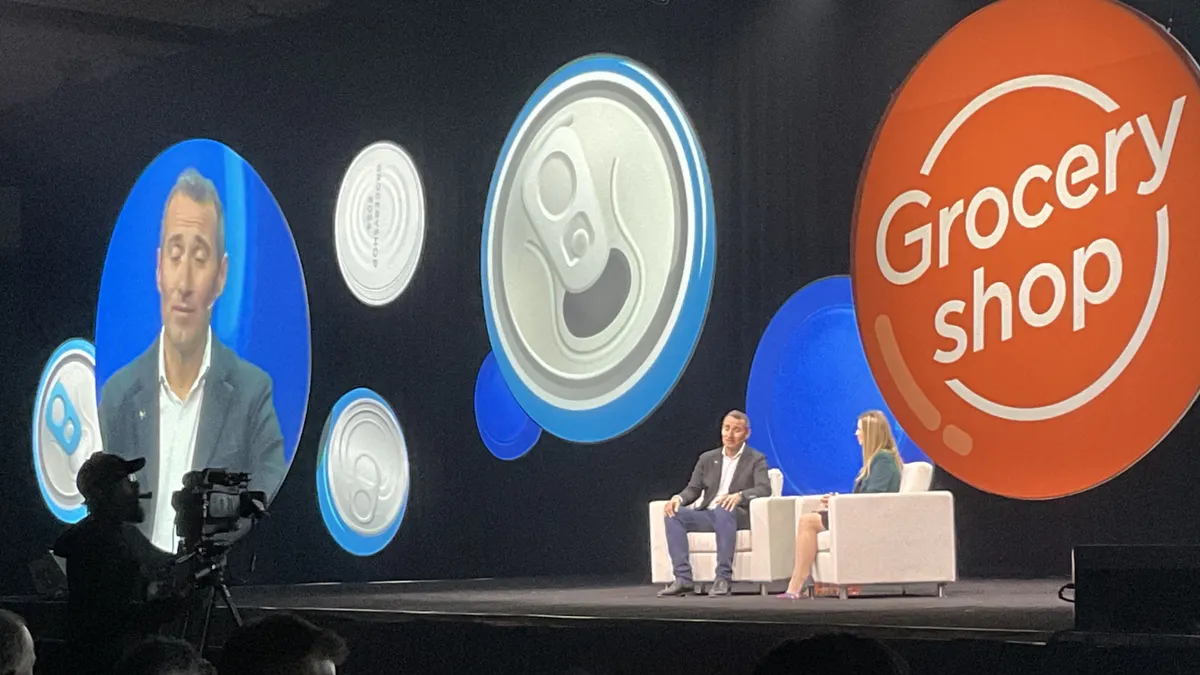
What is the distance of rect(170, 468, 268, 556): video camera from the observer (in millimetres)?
4312

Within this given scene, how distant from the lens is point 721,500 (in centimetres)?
565

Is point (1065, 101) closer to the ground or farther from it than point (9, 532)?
farther from it

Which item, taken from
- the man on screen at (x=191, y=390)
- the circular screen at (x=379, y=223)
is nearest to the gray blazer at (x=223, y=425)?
the man on screen at (x=191, y=390)

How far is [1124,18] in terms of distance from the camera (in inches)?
193

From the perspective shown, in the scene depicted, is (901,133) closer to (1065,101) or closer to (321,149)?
(1065,101)

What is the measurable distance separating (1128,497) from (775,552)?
133 centimetres

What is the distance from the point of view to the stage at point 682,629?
297cm

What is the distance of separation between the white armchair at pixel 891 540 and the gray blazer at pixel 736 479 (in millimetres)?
422

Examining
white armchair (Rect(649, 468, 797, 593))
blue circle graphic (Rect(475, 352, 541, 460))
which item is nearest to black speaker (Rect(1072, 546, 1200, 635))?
white armchair (Rect(649, 468, 797, 593))

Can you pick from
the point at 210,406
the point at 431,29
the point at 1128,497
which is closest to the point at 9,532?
the point at 210,406

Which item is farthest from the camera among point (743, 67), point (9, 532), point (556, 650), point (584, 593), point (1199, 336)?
point (9, 532)

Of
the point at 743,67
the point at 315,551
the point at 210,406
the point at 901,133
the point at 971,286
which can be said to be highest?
the point at 743,67

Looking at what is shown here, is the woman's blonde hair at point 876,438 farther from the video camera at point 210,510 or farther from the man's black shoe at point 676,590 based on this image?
the video camera at point 210,510

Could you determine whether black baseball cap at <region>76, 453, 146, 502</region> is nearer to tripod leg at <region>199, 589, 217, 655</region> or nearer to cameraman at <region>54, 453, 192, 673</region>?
cameraman at <region>54, 453, 192, 673</region>
